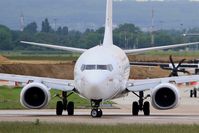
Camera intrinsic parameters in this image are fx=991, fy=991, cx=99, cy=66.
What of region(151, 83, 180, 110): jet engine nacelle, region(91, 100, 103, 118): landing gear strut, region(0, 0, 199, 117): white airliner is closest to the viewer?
A: region(0, 0, 199, 117): white airliner

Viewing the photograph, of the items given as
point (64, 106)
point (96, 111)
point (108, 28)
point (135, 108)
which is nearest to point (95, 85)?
point (96, 111)

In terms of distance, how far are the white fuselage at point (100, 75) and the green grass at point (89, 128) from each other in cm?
573

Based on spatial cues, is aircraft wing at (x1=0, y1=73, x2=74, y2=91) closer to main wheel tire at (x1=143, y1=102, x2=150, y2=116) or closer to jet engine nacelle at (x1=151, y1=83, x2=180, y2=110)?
main wheel tire at (x1=143, y1=102, x2=150, y2=116)

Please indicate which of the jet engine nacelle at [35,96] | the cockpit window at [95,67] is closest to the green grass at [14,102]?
the jet engine nacelle at [35,96]

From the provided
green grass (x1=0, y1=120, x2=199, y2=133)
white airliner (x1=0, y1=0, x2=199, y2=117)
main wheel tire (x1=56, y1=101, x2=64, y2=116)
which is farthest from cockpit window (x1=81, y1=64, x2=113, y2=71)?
green grass (x1=0, y1=120, x2=199, y2=133)

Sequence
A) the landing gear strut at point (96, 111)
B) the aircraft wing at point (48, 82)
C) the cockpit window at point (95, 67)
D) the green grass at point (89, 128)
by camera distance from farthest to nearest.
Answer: the aircraft wing at point (48, 82) → the landing gear strut at point (96, 111) → the cockpit window at point (95, 67) → the green grass at point (89, 128)

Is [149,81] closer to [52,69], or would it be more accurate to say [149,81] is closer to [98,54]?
[98,54]

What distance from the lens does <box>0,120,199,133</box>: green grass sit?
34000mm

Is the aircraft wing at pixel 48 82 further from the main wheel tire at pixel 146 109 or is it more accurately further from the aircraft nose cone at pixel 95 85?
the main wheel tire at pixel 146 109

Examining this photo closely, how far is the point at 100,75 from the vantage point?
140 feet

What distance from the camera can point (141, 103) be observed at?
47.2 meters

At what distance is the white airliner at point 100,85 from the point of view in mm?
42781

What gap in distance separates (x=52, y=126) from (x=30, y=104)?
9620mm

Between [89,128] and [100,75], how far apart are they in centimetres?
782
